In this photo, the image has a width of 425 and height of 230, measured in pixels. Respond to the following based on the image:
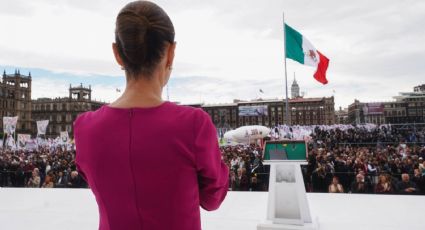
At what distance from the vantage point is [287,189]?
184 inches

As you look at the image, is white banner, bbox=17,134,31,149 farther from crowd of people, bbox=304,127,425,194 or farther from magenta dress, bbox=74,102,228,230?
magenta dress, bbox=74,102,228,230

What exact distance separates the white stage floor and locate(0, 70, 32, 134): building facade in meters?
88.9

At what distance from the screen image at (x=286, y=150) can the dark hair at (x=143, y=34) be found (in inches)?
134

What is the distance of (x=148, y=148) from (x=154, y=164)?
0.06 meters

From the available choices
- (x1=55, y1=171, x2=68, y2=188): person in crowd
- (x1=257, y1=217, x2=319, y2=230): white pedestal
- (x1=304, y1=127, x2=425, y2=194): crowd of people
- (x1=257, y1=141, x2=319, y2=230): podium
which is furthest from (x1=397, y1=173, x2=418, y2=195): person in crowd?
(x1=55, y1=171, x2=68, y2=188): person in crowd

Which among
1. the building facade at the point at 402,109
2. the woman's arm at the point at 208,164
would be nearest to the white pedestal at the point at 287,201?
the woman's arm at the point at 208,164

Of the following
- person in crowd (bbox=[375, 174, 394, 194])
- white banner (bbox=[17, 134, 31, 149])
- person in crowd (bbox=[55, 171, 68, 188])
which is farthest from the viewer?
white banner (bbox=[17, 134, 31, 149])

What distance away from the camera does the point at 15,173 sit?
559 inches

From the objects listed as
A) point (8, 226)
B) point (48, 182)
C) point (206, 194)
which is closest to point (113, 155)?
point (206, 194)

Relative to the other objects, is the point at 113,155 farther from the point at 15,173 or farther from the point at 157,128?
the point at 15,173

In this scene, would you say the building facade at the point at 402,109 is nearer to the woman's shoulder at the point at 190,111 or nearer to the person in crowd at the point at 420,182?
the person in crowd at the point at 420,182

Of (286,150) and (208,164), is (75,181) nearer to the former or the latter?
(286,150)

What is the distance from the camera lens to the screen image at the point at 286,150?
4391mm

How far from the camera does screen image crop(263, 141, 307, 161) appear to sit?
4.39m
